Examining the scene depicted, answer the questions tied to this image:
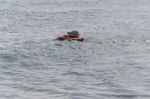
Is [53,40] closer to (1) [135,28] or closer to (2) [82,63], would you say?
(2) [82,63]

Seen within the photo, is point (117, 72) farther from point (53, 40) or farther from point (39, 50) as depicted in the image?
point (53, 40)

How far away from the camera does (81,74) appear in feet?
85.3

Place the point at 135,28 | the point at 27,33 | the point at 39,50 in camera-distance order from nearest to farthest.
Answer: the point at 39,50 → the point at 27,33 → the point at 135,28

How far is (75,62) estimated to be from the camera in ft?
96.6

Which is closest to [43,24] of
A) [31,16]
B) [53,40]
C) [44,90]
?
[31,16]

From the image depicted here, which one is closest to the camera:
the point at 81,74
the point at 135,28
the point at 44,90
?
the point at 44,90

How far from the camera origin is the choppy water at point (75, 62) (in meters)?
22.0

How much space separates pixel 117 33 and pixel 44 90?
2360cm

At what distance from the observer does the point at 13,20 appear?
57.2 metres

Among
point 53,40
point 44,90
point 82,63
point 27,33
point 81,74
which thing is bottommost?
point 44,90

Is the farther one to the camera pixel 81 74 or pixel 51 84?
pixel 81 74

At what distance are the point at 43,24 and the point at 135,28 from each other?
11.6 meters

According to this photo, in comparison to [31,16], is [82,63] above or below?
below

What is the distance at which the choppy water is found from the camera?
22016 mm
